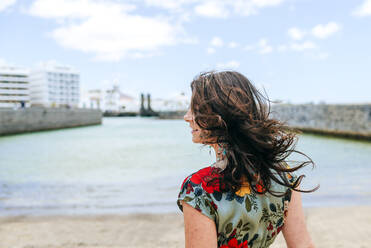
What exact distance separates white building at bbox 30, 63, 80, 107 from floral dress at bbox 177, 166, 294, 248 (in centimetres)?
13456

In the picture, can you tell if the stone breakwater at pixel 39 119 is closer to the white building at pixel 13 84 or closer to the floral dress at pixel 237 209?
the floral dress at pixel 237 209

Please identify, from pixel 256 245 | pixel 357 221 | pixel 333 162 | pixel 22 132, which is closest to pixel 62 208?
pixel 357 221

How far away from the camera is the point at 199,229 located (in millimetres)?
1037

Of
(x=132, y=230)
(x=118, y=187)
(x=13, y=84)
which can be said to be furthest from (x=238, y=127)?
(x=13, y=84)

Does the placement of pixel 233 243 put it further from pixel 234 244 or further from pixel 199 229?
pixel 199 229

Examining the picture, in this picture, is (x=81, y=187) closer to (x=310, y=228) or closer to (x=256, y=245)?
(x=310, y=228)

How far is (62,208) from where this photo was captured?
17.6 feet

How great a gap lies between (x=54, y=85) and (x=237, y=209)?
143 metres

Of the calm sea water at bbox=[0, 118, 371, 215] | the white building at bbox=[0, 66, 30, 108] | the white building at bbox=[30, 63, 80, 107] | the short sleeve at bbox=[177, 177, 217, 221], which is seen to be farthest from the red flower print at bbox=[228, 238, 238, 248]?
the white building at bbox=[0, 66, 30, 108]

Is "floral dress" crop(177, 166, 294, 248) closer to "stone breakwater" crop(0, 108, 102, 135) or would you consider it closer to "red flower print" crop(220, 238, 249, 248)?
"red flower print" crop(220, 238, 249, 248)

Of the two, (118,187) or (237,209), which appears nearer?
(237,209)

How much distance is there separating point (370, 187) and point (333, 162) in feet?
16.4

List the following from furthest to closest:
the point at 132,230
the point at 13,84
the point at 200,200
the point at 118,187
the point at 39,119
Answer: the point at 13,84 < the point at 39,119 < the point at 118,187 < the point at 132,230 < the point at 200,200

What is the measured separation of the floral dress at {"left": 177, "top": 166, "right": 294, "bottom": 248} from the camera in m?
1.04
